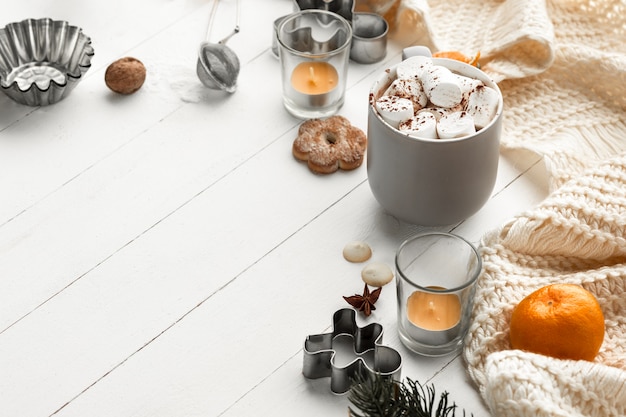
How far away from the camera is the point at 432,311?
1062 millimetres

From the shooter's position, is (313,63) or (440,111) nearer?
(440,111)

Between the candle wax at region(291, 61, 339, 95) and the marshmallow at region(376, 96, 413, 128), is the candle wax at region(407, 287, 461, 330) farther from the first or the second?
the candle wax at region(291, 61, 339, 95)

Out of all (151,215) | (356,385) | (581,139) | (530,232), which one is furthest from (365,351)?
(581,139)

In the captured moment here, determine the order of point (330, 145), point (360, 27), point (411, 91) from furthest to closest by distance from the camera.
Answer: point (360, 27) < point (330, 145) < point (411, 91)

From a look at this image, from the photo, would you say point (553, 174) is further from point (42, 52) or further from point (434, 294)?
point (42, 52)

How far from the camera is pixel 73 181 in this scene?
1.31 m

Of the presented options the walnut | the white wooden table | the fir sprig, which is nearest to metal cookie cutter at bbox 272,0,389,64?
the white wooden table

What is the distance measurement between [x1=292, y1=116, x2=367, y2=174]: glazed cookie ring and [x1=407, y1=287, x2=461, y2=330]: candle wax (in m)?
0.31

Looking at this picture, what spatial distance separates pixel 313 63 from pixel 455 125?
327mm

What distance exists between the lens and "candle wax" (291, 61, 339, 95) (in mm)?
1361

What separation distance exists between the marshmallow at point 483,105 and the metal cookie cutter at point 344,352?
0.96 ft

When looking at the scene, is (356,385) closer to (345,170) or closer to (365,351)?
(365,351)

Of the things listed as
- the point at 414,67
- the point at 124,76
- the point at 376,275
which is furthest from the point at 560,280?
the point at 124,76

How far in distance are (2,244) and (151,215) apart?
21cm
